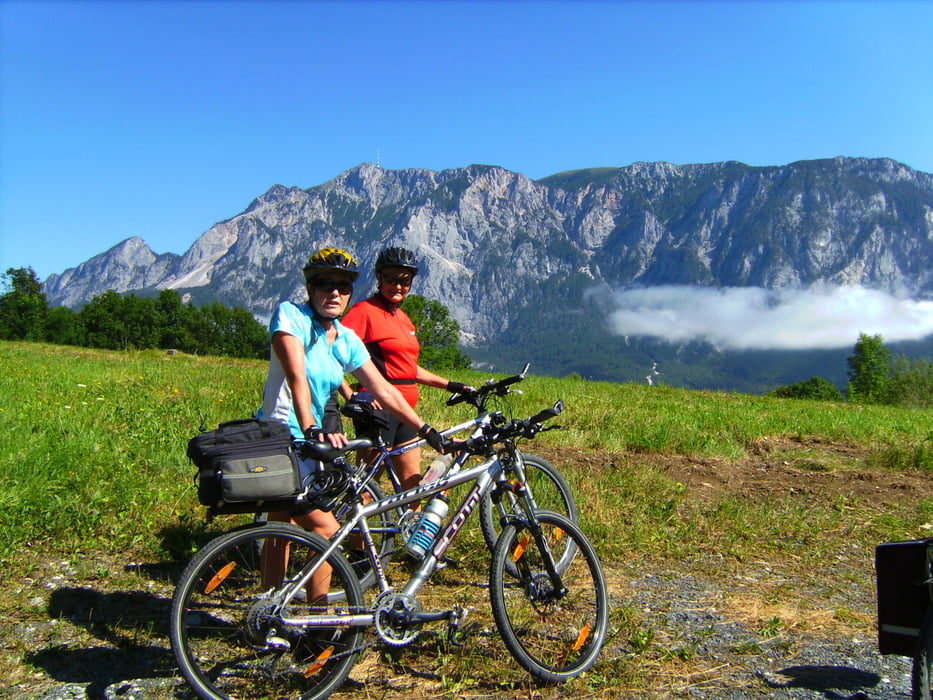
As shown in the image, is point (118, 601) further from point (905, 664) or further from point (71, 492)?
point (905, 664)

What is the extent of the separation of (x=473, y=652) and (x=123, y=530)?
10.7ft

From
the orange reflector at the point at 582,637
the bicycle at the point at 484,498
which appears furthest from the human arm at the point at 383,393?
the orange reflector at the point at 582,637

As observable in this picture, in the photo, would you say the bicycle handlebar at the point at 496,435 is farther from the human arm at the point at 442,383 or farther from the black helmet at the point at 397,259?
the black helmet at the point at 397,259

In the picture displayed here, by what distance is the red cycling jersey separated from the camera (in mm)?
5281

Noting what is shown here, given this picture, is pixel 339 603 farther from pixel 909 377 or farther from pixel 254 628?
pixel 909 377

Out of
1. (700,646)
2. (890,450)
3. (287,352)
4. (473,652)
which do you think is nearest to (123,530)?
(287,352)

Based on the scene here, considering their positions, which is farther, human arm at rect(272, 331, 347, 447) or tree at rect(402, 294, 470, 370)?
tree at rect(402, 294, 470, 370)

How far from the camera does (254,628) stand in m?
3.37

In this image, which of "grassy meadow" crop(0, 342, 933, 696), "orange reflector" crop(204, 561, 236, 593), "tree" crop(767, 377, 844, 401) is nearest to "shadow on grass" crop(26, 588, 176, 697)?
"grassy meadow" crop(0, 342, 933, 696)

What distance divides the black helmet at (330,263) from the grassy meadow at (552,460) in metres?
2.78

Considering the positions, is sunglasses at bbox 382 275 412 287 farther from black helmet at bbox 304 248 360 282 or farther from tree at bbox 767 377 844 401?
tree at bbox 767 377 844 401

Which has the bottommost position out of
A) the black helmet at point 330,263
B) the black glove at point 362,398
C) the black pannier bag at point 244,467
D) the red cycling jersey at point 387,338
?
the black pannier bag at point 244,467

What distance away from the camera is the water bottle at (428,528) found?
3959mm

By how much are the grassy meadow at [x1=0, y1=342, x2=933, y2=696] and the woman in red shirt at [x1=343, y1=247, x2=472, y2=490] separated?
1.90 metres
